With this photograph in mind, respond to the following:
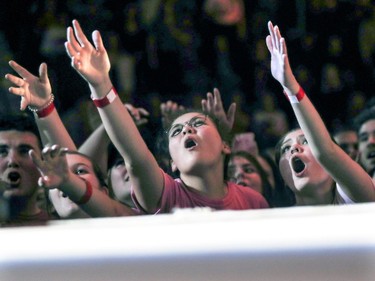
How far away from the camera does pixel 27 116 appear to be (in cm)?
197

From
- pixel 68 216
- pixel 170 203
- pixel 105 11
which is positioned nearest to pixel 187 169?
pixel 170 203

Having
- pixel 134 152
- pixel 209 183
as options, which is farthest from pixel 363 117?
pixel 134 152

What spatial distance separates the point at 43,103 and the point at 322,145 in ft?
2.53

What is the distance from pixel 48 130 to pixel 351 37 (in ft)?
2.82

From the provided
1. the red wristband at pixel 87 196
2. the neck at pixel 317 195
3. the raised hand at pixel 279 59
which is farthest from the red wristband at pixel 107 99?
the neck at pixel 317 195

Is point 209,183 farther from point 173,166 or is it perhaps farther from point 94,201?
point 94,201

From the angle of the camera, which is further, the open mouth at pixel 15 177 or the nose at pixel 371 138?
the open mouth at pixel 15 177

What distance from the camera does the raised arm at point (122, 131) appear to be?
6.28 feet

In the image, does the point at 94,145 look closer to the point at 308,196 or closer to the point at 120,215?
the point at 120,215

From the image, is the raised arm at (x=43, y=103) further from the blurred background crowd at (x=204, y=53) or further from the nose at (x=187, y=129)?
the nose at (x=187, y=129)

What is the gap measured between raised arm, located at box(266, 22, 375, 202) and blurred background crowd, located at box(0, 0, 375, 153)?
21mm

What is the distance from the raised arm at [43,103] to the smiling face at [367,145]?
0.78 metres

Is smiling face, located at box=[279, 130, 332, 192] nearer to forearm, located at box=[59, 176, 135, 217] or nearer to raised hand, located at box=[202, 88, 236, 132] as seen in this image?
raised hand, located at box=[202, 88, 236, 132]

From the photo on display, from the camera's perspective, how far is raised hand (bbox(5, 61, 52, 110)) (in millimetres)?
1965
